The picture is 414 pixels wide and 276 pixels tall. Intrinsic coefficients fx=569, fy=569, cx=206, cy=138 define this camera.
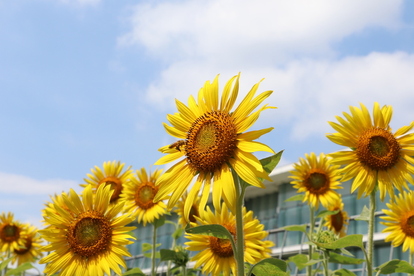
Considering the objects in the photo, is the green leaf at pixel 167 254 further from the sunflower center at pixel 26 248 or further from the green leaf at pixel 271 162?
the sunflower center at pixel 26 248

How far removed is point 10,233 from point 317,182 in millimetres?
5751

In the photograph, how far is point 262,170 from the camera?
3.34 metres

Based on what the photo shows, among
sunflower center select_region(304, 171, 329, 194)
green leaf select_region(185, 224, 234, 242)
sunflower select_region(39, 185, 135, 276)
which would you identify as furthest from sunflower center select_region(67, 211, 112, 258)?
sunflower center select_region(304, 171, 329, 194)

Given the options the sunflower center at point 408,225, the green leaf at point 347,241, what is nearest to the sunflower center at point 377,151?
the green leaf at point 347,241

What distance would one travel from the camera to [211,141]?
150 inches

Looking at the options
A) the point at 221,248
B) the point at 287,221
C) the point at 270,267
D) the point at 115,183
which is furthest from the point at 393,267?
the point at 287,221

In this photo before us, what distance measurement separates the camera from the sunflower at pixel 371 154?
18.0 feet

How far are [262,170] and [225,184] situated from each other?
0.31m

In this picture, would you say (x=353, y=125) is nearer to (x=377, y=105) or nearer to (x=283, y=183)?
(x=377, y=105)

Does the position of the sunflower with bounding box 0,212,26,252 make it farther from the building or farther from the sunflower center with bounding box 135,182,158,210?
the building

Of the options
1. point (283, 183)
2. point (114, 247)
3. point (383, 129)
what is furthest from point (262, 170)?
point (283, 183)

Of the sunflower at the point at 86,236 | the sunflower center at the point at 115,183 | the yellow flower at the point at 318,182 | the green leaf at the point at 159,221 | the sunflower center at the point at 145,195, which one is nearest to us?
the sunflower at the point at 86,236

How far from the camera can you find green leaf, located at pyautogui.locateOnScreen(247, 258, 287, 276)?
3455 millimetres

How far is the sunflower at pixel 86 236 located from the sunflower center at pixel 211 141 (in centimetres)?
149
